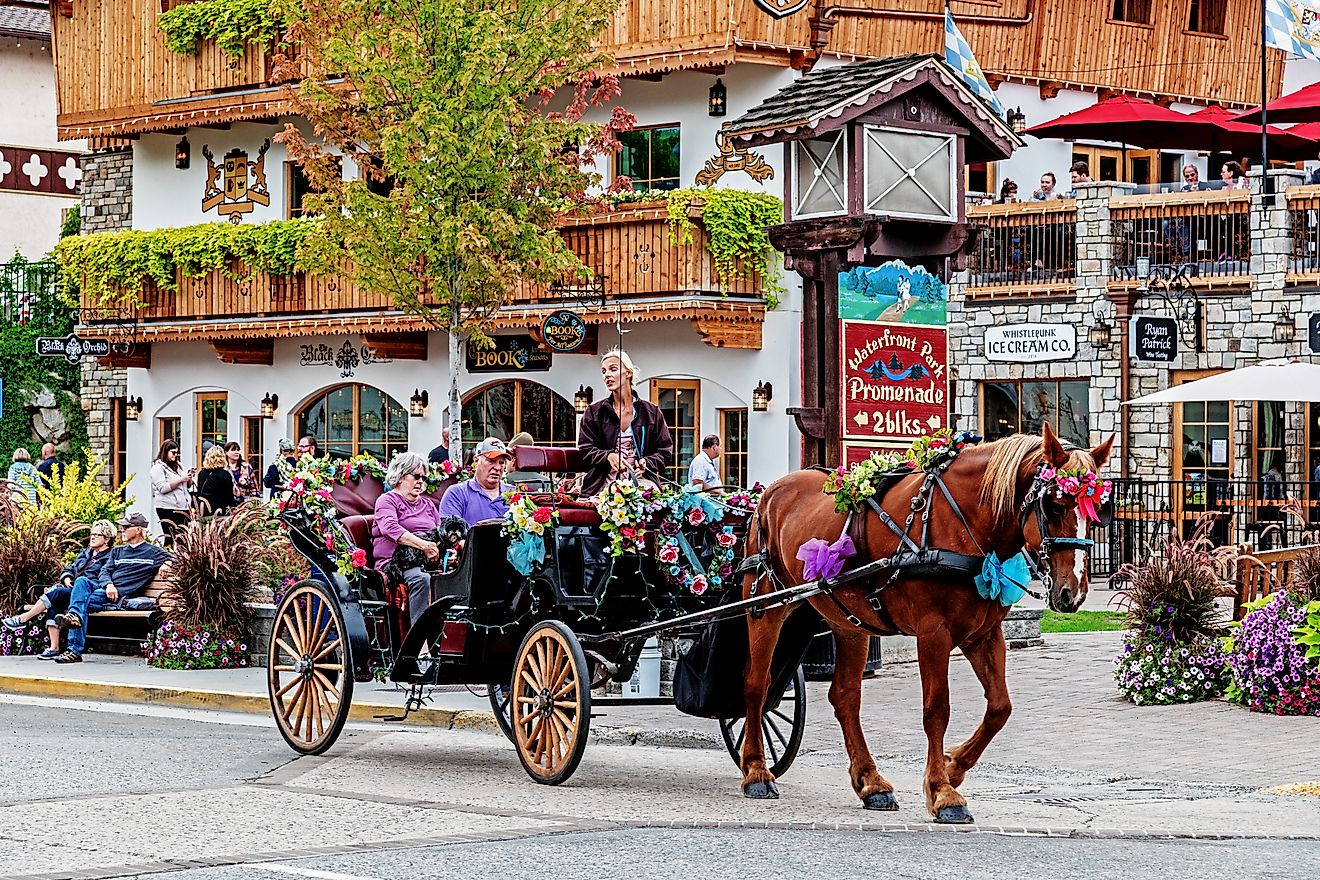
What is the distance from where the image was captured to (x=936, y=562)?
33.4 ft

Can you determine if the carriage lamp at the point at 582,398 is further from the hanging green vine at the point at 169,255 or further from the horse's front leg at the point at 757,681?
the horse's front leg at the point at 757,681

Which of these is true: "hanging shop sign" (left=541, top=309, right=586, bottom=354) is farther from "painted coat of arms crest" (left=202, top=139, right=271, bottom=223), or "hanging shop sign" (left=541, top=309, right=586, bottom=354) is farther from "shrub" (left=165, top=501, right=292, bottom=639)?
"shrub" (left=165, top=501, right=292, bottom=639)

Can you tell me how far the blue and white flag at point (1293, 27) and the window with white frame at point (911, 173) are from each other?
40.1 feet

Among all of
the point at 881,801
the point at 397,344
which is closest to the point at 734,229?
the point at 397,344

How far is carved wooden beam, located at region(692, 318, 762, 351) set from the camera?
93.2 feet

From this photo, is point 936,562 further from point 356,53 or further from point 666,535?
point 356,53

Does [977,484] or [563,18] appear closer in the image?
[977,484]

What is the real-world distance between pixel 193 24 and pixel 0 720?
2084 centimetres

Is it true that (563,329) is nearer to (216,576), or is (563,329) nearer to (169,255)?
(169,255)

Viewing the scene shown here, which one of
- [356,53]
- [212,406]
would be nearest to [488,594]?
[356,53]

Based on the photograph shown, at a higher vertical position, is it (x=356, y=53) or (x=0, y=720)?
(x=356, y=53)

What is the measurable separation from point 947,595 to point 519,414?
2201 cm

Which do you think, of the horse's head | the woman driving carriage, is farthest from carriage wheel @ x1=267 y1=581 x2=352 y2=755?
the horse's head

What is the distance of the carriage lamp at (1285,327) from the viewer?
90.7 feet
